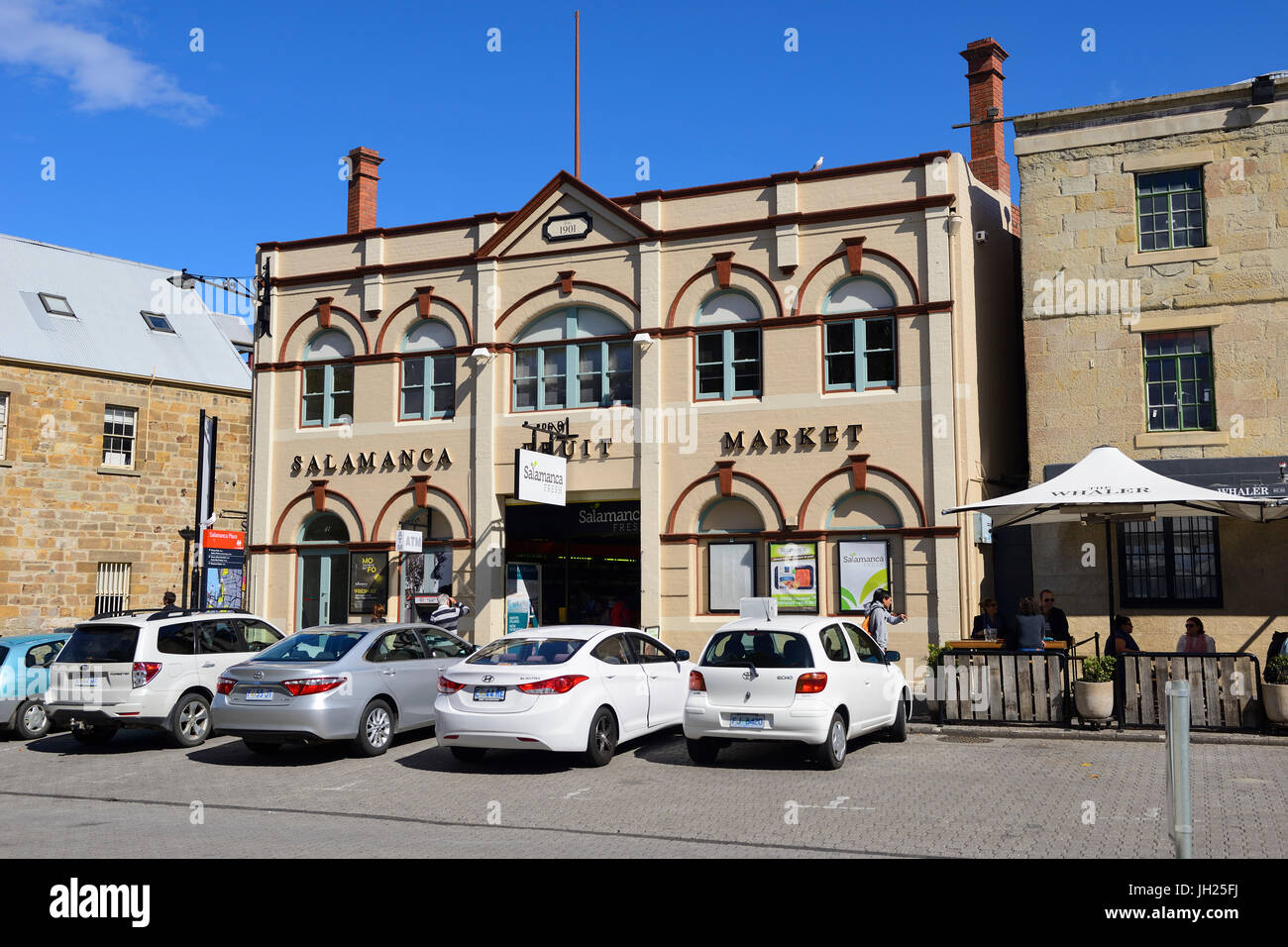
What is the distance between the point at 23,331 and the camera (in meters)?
28.5

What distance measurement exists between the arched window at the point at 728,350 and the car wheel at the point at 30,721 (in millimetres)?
11806

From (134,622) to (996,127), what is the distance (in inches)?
704

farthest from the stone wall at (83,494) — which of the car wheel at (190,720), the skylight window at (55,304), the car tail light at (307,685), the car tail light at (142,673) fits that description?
the car tail light at (307,685)

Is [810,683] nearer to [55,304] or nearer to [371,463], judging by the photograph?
[371,463]

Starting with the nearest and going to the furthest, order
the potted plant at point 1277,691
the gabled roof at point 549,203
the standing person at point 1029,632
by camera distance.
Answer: the potted plant at point 1277,691 → the standing person at point 1029,632 → the gabled roof at point 549,203

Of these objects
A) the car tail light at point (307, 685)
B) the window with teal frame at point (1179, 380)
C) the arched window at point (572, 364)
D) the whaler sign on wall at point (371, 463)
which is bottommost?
the car tail light at point (307, 685)

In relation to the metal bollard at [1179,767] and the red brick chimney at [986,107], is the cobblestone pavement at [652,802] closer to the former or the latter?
the metal bollard at [1179,767]

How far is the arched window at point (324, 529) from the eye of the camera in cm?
2423

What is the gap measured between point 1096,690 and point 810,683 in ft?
14.2

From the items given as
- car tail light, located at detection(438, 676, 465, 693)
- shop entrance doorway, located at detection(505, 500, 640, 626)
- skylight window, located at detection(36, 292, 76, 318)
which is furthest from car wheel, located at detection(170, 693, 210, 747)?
skylight window, located at detection(36, 292, 76, 318)

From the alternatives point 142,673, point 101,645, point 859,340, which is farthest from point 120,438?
point 859,340

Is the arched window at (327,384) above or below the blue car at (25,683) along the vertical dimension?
above

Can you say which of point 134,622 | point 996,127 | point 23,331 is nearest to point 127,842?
point 134,622

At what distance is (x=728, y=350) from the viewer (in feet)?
69.2
